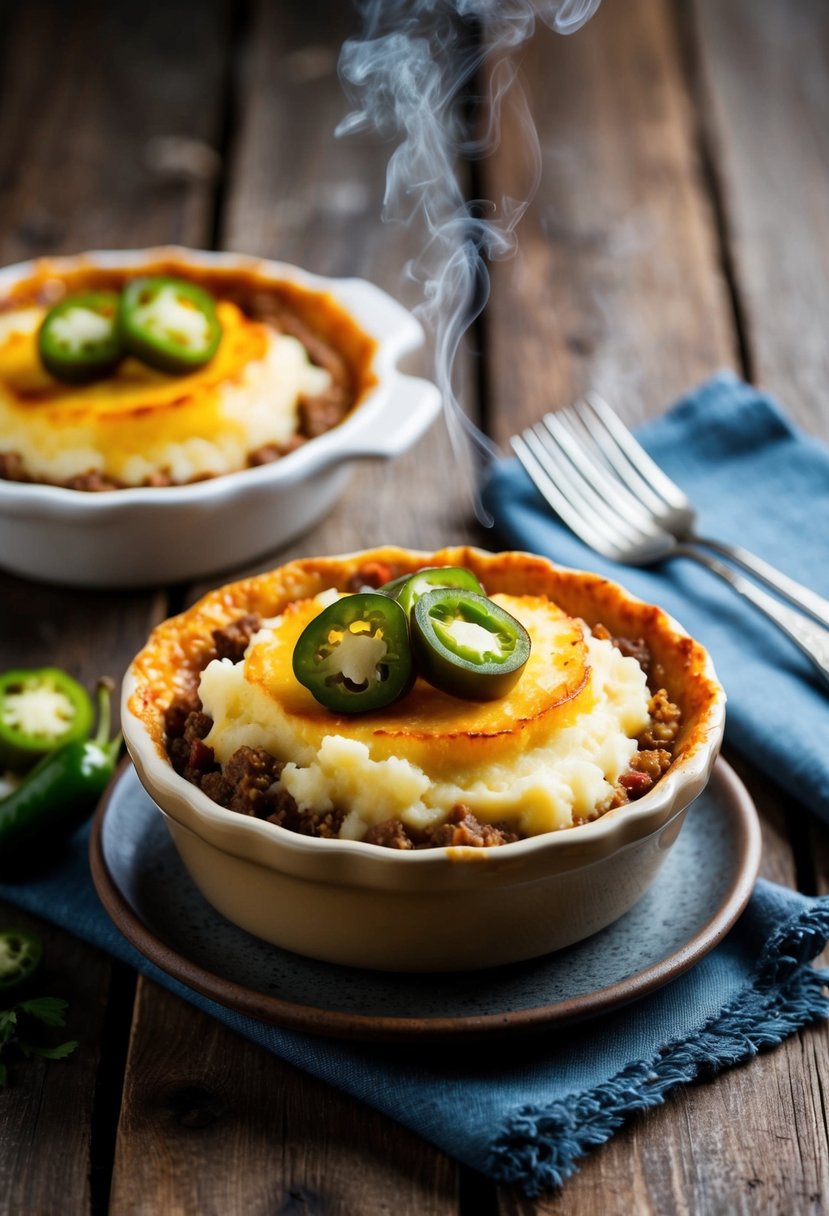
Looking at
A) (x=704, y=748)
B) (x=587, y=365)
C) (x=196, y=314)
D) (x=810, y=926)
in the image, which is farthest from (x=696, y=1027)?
(x=587, y=365)

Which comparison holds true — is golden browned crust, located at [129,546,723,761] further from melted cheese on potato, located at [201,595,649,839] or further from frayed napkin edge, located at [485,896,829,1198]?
frayed napkin edge, located at [485,896,829,1198]

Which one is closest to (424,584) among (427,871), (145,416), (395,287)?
(427,871)

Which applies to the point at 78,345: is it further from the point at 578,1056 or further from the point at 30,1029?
the point at 578,1056

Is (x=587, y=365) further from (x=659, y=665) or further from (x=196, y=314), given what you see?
(x=659, y=665)

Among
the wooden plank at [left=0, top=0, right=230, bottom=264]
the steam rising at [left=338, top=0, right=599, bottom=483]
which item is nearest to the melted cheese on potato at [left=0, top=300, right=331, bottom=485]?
the steam rising at [left=338, top=0, right=599, bottom=483]

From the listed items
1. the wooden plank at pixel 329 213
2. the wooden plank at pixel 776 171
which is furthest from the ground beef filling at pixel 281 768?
the wooden plank at pixel 776 171

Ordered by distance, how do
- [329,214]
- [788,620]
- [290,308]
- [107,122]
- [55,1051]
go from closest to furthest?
[55,1051] → [788,620] → [290,308] → [329,214] → [107,122]
